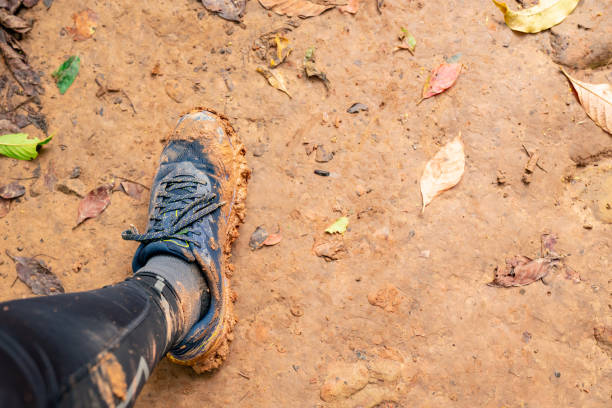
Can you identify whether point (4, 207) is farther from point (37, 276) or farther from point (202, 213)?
point (202, 213)

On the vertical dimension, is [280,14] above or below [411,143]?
above

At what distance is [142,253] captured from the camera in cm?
162

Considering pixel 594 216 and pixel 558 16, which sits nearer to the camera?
pixel 594 216

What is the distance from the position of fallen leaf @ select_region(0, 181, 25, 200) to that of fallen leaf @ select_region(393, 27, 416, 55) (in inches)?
77.2

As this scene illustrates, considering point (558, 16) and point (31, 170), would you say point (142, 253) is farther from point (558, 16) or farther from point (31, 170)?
point (558, 16)

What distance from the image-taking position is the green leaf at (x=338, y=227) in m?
1.84

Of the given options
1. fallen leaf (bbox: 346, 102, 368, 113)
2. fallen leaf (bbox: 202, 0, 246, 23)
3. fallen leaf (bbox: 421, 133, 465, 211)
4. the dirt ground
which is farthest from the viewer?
fallen leaf (bbox: 202, 0, 246, 23)

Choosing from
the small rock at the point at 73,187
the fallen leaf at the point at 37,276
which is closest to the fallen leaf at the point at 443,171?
the small rock at the point at 73,187

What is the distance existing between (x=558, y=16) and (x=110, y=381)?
2396 millimetres

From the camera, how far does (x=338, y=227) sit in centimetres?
184

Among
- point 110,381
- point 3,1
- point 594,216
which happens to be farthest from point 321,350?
point 3,1

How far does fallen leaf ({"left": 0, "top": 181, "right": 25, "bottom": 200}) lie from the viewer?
1.93 m

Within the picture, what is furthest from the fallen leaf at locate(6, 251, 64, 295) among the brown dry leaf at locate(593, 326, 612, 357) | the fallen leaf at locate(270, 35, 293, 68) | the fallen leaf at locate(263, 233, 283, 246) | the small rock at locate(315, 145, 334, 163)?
the brown dry leaf at locate(593, 326, 612, 357)

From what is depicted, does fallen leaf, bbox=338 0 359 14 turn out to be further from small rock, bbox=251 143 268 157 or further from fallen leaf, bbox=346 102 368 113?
small rock, bbox=251 143 268 157
